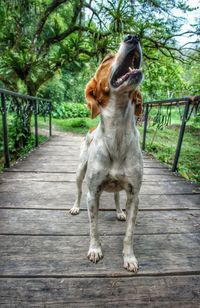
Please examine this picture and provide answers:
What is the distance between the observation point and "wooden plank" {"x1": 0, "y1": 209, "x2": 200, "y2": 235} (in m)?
1.72

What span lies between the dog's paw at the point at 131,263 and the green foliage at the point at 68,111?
48.4 ft

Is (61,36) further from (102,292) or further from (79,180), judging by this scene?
(102,292)

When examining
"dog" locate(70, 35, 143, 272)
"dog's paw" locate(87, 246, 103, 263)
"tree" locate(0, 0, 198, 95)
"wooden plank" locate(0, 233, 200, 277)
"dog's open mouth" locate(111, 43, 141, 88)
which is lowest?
"wooden plank" locate(0, 233, 200, 277)

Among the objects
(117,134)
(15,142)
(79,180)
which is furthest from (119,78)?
(15,142)

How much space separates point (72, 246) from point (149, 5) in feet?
18.9

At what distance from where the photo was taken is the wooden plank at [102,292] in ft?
3.66

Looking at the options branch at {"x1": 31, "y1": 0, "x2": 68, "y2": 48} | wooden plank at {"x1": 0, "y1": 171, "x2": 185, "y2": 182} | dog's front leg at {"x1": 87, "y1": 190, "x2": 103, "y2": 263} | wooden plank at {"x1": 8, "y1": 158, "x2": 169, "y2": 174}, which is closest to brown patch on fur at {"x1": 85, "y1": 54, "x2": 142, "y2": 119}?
dog's front leg at {"x1": 87, "y1": 190, "x2": 103, "y2": 263}

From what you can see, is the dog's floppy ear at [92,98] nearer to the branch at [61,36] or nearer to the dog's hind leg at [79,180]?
the dog's hind leg at [79,180]

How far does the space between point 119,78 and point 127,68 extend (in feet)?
0.29

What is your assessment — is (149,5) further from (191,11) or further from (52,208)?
(52,208)

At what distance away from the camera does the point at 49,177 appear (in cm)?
296

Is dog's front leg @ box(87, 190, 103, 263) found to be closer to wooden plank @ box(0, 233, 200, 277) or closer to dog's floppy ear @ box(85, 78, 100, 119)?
wooden plank @ box(0, 233, 200, 277)

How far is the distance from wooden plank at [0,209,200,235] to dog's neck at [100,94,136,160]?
73 cm

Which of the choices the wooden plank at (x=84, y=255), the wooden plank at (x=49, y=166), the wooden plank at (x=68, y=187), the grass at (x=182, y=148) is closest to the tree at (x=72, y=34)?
the grass at (x=182, y=148)
